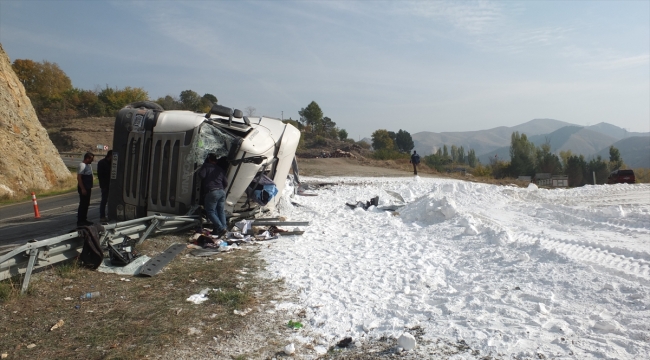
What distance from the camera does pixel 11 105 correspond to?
2262cm

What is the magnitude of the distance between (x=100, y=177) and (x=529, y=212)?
33.7 ft

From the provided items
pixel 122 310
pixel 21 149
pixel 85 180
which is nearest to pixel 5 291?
pixel 122 310

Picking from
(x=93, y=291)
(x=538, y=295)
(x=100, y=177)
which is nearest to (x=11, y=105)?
(x=100, y=177)

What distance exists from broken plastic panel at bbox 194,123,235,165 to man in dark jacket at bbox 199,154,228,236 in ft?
0.76

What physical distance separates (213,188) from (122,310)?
11.7 feet

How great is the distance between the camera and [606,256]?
6.76 metres

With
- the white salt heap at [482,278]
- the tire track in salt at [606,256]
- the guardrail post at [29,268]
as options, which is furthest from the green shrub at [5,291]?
the tire track in salt at [606,256]

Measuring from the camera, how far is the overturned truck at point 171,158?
336 inches

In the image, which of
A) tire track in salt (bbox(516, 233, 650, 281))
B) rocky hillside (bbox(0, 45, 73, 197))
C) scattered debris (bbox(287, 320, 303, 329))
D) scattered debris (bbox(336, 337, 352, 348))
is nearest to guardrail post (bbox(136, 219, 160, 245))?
scattered debris (bbox(287, 320, 303, 329))

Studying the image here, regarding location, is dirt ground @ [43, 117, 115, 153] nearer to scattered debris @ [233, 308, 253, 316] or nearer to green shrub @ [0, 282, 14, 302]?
green shrub @ [0, 282, 14, 302]

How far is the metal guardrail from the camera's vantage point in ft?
17.3

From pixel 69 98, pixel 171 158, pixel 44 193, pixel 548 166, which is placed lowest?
pixel 44 193

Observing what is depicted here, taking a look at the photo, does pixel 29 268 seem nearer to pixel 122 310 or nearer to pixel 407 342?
pixel 122 310

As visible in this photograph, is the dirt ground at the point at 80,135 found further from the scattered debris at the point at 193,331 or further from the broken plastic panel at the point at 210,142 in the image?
the scattered debris at the point at 193,331
